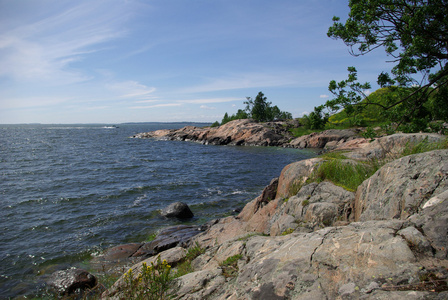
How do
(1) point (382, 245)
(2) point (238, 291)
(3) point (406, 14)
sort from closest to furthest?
(1) point (382, 245) < (2) point (238, 291) < (3) point (406, 14)

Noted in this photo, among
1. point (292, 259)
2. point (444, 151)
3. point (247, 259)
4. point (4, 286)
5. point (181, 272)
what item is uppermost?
point (444, 151)

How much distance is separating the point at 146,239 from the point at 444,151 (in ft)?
43.0

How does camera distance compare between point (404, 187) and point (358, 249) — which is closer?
point (358, 249)

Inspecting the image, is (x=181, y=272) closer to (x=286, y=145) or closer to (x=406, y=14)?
(x=406, y=14)

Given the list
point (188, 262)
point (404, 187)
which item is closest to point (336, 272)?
point (404, 187)

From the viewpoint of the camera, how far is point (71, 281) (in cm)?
951

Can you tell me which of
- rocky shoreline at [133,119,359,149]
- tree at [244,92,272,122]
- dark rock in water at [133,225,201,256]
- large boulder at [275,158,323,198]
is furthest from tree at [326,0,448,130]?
tree at [244,92,272,122]

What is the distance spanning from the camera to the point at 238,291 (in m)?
3.86

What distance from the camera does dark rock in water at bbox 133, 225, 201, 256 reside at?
11.9 metres

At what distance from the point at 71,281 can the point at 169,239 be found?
4.24 metres

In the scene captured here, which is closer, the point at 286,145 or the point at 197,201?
the point at 197,201

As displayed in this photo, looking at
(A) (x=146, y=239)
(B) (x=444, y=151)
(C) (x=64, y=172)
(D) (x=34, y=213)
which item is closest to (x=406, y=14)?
(B) (x=444, y=151)

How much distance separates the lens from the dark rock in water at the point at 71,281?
932 centimetres

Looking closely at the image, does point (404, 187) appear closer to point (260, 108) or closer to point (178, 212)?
point (178, 212)
